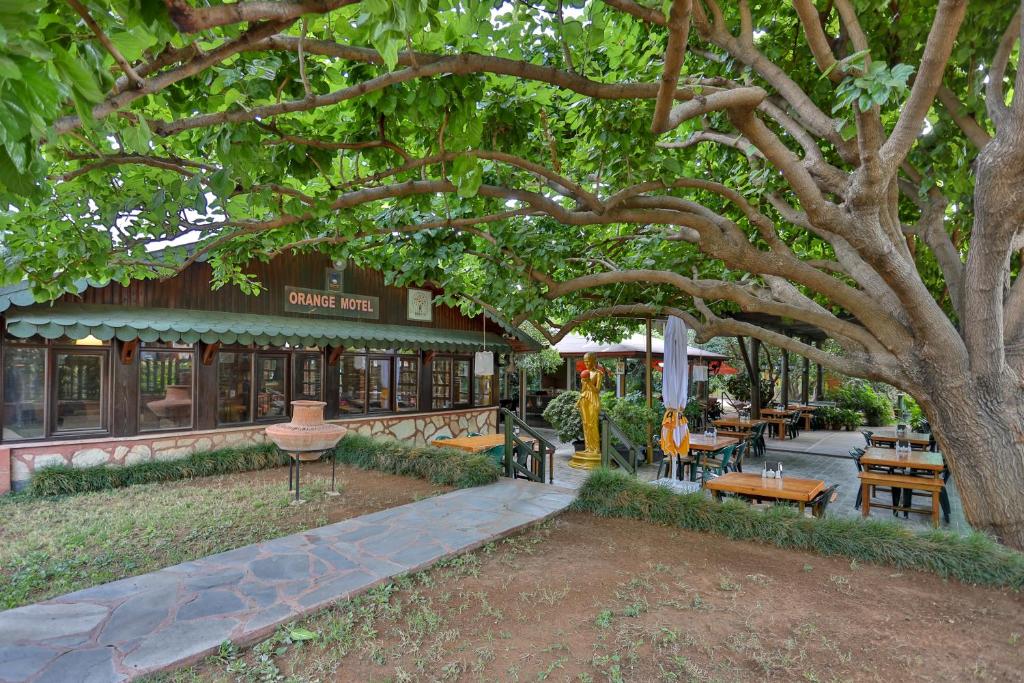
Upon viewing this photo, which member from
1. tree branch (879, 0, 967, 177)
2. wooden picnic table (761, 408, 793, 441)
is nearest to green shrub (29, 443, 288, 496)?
tree branch (879, 0, 967, 177)

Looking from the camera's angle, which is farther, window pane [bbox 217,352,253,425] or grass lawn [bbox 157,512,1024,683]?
window pane [bbox 217,352,253,425]

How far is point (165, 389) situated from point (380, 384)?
165 inches

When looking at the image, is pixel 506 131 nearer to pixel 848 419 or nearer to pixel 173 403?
pixel 173 403

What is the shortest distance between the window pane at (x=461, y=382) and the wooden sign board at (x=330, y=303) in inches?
109

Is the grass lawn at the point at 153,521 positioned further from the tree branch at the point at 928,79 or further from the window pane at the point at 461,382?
the tree branch at the point at 928,79

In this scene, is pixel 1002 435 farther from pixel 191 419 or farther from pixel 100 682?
pixel 191 419

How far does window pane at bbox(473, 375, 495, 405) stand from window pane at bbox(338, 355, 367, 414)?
324 cm

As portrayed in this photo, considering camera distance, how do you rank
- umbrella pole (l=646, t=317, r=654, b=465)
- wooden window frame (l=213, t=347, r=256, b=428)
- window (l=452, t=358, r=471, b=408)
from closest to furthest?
wooden window frame (l=213, t=347, r=256, b=428) < umbrella pole (l=646, t=317, r=654, b=465) < window (l=452, t=358, r=471, b=408)

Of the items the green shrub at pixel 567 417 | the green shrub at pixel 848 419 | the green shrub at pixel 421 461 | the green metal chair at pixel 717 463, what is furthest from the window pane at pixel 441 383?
the green shrub at pixel 848 419

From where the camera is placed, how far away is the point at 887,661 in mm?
3373

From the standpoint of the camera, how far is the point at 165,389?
8906 millimetres

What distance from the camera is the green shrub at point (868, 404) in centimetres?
1941

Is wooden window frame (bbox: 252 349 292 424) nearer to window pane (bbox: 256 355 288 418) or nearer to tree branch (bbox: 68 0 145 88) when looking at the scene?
window pane (bbox: 256 355 288 418)

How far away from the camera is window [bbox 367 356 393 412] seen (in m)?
11.9
